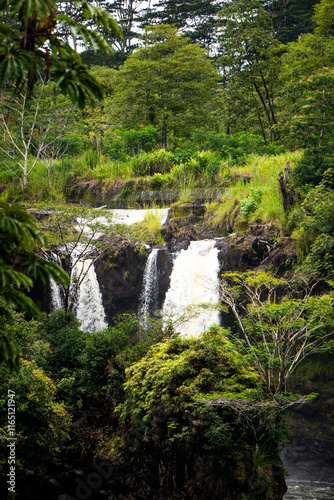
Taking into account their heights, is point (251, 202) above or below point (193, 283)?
above

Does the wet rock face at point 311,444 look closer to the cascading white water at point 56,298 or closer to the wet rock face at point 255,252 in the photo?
the wet rock face at point 255,252

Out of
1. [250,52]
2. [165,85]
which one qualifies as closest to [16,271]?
[250,52]

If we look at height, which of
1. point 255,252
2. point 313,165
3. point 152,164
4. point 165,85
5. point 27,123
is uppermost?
point 165,85

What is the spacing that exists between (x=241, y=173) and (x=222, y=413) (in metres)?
10.6

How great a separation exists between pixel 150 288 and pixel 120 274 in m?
1.08

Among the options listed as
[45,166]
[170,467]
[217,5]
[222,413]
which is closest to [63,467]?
[170,467]

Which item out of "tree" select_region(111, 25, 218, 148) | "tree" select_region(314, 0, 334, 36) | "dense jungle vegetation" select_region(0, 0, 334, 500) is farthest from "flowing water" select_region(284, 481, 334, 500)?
"tree" select_region(314, 0, 334, 36)

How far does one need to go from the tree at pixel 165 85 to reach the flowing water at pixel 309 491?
51.8 ft

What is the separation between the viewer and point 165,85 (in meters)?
19.8

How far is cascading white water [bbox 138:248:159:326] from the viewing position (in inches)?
511

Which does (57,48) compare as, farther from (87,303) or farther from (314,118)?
(87,303)

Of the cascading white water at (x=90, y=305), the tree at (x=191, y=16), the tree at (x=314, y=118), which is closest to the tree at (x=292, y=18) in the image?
the tree at (x=191, y=16)

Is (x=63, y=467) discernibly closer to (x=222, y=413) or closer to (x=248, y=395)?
(x=222, y=413)

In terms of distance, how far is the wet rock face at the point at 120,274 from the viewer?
43.3 ft
